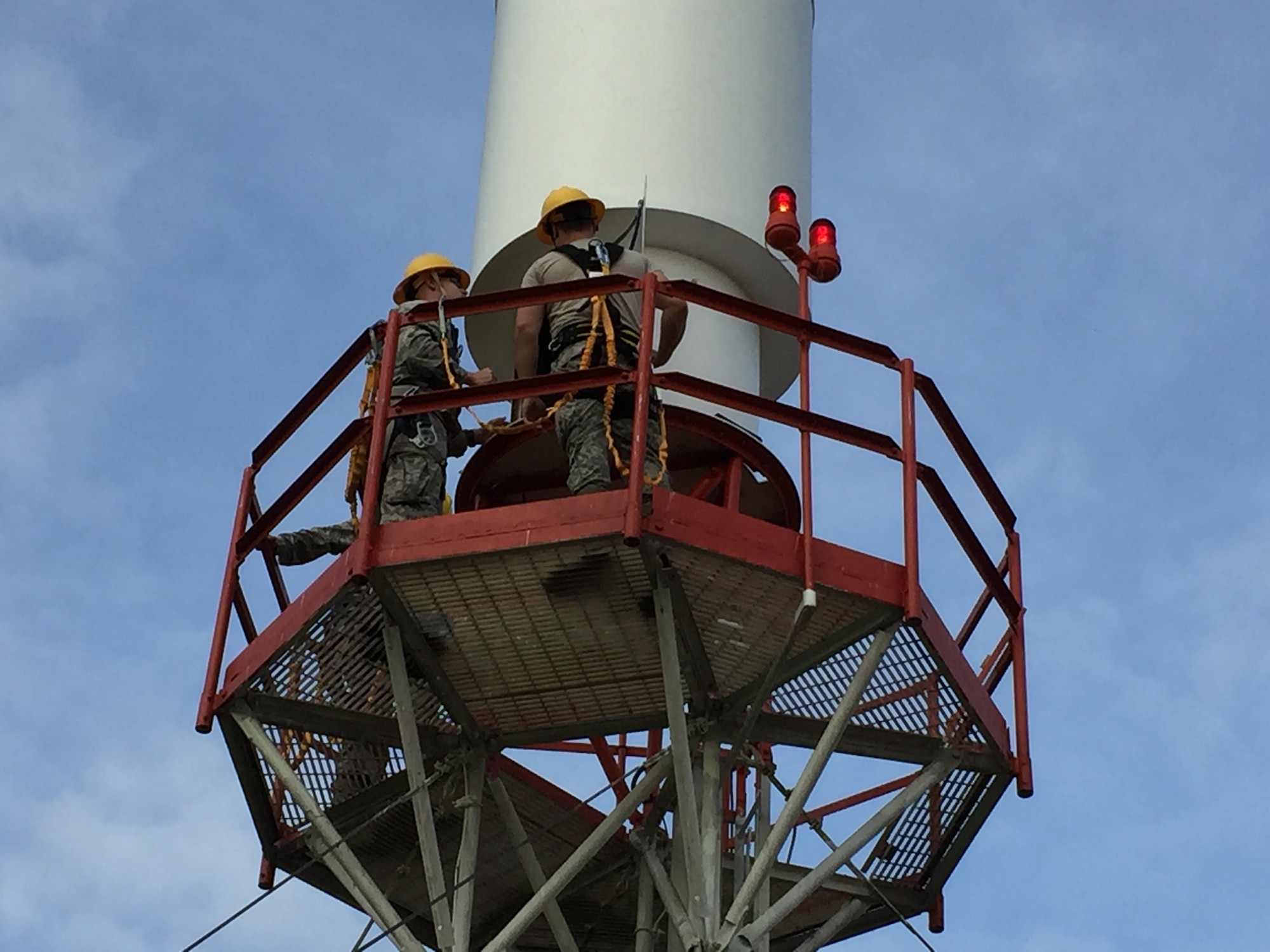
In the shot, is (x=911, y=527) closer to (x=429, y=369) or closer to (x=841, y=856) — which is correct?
(x=841, y=856)

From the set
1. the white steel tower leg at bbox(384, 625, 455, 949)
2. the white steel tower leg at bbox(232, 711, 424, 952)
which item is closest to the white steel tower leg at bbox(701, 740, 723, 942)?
the white steel tower leg at bbox(384, 625, 455, 949)

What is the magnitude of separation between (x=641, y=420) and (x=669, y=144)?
13.7 feet

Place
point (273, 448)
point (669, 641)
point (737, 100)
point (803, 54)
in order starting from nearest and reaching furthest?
point (669, 641) < point (273, 448) < point (737, 100) < point (803, 54)

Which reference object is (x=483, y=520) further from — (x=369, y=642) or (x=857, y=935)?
(x=857, y=935)

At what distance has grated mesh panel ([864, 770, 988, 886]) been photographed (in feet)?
45.0

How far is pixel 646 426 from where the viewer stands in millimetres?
11898

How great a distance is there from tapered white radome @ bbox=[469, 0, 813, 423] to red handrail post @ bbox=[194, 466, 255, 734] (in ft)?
7.79

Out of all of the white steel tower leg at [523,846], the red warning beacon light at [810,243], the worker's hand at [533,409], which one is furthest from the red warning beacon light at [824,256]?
the white steel tower leg at [523,846]

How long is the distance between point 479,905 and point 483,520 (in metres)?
3.74

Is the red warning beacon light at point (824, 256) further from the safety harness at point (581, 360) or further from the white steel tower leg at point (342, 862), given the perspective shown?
the white steel tower leg at point (342, 862)

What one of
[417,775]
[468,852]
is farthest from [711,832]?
[417,775]

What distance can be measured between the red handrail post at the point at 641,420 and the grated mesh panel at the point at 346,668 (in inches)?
62.4

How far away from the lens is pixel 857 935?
47.4ft

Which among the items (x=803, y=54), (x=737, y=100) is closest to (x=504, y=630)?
(x=737, y=100)
